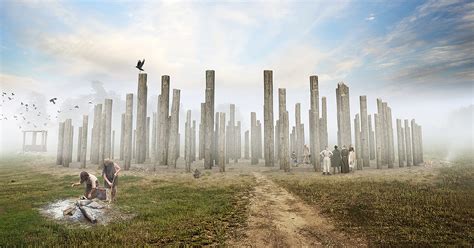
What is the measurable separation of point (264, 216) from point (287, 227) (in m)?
1.01

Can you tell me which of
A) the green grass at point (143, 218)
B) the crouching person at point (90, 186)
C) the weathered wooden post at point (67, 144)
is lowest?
the green grass at point (143, 218)

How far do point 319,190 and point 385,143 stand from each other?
470 inches

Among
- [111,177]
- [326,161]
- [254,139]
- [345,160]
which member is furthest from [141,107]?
[345,160]

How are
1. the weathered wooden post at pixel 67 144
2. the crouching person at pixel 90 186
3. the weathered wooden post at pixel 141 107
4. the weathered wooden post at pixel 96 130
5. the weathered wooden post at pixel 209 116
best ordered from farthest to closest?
the weathered wooden post at pixel 67 144
the weathered wooden post at pixel 96 130
the weathered wooden post at pixel 141 107
the weathered wooden post at pixel 209 116
the crouching person at pixel 90 186

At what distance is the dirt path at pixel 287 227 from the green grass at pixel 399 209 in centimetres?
42

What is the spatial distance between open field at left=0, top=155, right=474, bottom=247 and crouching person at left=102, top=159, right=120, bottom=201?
1.57ft

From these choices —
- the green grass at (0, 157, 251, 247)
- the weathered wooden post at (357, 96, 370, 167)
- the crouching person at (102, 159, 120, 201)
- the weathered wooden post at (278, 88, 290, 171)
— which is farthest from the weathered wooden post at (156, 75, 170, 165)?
the weathered wooden post at (357, 96, 370, 167)

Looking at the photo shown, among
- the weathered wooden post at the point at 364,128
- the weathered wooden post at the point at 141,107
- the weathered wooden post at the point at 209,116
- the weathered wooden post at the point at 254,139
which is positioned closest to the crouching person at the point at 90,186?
the weathered wooden post at the point at 209,116

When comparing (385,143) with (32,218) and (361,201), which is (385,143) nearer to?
(361,201)

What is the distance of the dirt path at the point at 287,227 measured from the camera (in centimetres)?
578

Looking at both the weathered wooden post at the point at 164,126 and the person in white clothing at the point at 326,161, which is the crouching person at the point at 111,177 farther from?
the person in white clothing at the point at 326,161

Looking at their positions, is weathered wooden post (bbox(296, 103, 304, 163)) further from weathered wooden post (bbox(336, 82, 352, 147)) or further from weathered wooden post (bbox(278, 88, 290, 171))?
weathered wooden post (bbox(278, 88, 290, 171))

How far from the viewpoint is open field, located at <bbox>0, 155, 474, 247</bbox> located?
577cm

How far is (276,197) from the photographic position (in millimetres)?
9961
